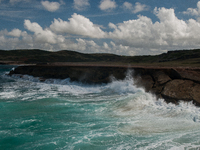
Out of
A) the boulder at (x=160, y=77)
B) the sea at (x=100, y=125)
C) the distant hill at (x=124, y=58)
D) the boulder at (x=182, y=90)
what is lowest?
the sea at (x=100, y=125)

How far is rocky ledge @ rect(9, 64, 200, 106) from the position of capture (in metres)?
14.9

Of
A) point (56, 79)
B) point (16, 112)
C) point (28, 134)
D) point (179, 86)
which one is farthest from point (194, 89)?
point (56, 79)

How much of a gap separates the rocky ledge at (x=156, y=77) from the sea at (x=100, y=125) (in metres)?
1.39

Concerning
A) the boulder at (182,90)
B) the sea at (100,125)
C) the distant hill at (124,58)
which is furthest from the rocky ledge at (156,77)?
the distant hill at (124,58)

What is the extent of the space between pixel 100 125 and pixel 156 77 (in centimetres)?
1225

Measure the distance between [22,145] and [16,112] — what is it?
5.35 metres

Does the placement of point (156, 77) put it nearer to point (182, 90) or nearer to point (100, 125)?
point (182, 90)

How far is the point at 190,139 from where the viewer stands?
787 centimetres

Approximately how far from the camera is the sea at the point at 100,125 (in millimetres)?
7742

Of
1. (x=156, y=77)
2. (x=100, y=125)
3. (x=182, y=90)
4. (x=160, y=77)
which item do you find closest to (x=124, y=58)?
(x=156, y=77)

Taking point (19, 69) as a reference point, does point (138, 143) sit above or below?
below

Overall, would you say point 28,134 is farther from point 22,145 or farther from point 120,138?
point 120,138

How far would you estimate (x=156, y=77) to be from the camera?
63.9 ft

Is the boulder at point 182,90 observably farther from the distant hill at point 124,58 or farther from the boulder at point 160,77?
the distant hill at point 124,58
